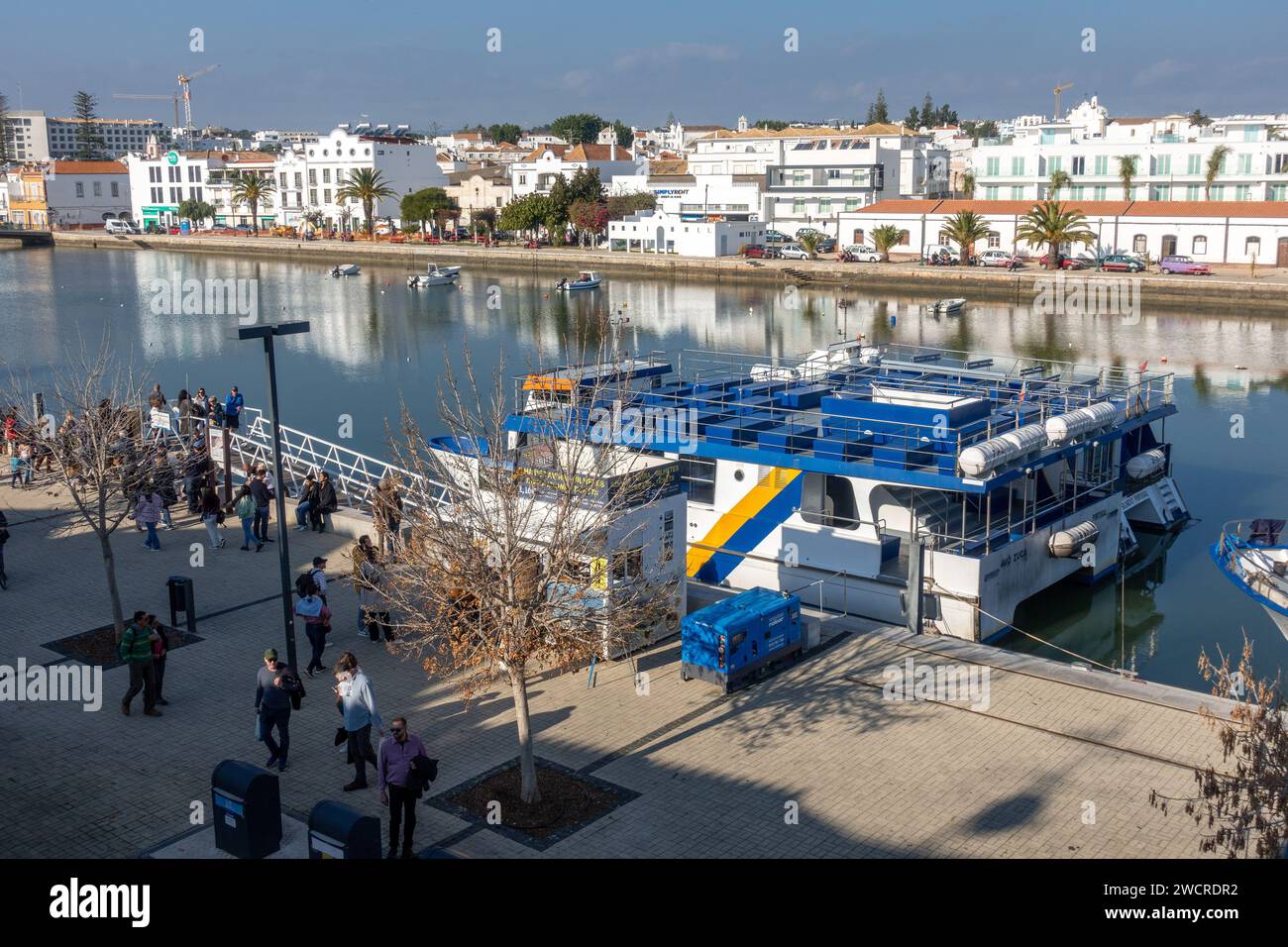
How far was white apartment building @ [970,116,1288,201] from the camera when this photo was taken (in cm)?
8431

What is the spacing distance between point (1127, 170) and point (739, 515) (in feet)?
252

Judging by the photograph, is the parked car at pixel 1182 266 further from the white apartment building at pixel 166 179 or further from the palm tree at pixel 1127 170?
the white apartment building at pixel 166 179

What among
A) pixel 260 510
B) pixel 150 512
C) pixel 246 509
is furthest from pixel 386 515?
pixel 150 512

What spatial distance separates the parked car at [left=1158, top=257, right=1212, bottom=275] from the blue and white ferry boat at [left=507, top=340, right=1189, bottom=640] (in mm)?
57055

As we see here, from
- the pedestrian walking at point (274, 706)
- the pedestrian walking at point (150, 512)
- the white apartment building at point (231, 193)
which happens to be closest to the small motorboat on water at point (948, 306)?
the pedestrian walking at point (150, 512)

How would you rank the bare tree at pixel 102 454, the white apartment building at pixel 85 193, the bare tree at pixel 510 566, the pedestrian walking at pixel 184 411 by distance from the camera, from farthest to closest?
the white apartment building at pixel 85 193 → the pedestrian walking at pixel 184 411 → the bare tree at pixel 102 454 → the bare tree at pixel 510 566

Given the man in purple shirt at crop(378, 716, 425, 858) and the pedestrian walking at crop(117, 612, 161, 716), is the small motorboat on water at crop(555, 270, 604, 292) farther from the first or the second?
the man in purple shirt at crop(378, 716, 425, 858)

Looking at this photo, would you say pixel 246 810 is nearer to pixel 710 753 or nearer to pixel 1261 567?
pixel 710 753

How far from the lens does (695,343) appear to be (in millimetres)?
59000

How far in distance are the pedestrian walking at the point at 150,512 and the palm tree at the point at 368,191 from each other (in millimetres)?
103372

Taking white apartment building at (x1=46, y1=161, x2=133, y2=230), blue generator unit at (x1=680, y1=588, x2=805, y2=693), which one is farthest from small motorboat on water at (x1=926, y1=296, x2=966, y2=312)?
white apartment building at (x1=46, y1=161, x2=133, y2=230)

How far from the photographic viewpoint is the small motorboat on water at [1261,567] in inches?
671

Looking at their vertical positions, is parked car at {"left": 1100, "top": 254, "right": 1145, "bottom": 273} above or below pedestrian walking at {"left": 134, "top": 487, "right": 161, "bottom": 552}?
above

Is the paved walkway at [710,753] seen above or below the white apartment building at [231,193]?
below
